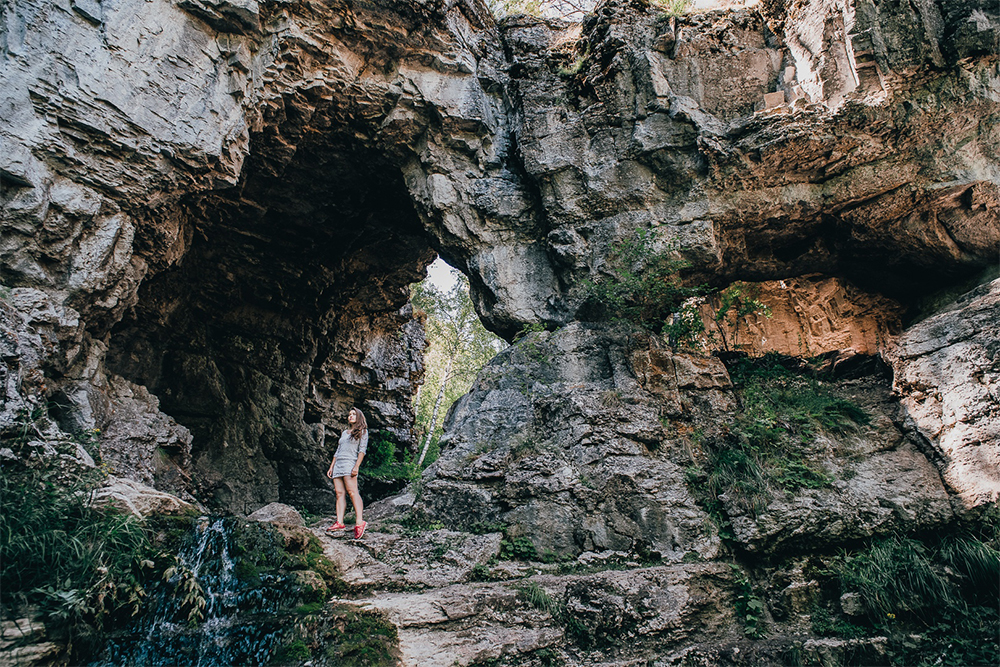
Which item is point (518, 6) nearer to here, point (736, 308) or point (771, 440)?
point (736, 308)

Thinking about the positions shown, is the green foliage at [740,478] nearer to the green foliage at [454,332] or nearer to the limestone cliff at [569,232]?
the limestone cliff at [569,232]

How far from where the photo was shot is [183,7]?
7.81 m

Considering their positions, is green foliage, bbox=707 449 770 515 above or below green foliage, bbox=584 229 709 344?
below

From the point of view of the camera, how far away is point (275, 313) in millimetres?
13477

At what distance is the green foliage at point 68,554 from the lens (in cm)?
449

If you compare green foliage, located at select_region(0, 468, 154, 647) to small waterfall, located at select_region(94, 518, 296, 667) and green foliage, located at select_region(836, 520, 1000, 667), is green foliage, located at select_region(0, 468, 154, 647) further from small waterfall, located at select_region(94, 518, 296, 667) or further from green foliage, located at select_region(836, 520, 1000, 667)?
green foliage, located at select_region(836, 520, 1000, 667)

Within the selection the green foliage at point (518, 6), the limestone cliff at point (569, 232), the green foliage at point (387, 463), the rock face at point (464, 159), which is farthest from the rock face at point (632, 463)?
the green foliage at point (518, 6)

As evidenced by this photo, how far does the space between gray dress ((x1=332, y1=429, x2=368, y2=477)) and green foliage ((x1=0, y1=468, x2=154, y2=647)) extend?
219 cm

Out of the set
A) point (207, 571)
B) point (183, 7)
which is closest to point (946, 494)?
point (207, 571)

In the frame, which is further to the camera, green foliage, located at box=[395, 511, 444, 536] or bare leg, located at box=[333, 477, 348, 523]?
bare leg, located at box=[333, 477, 348, 523]

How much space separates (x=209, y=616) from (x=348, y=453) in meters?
2.45

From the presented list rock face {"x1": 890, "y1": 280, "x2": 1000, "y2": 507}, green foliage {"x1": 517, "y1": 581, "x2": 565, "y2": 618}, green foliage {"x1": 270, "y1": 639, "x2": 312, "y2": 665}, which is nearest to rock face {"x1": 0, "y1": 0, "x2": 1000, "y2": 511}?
rock face {"x1": 890, "y1": 280, "x2": 1000, "y2": 507}

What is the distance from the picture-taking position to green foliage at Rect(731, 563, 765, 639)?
18.9 ft

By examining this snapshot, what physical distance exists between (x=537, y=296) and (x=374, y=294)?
649 cm
